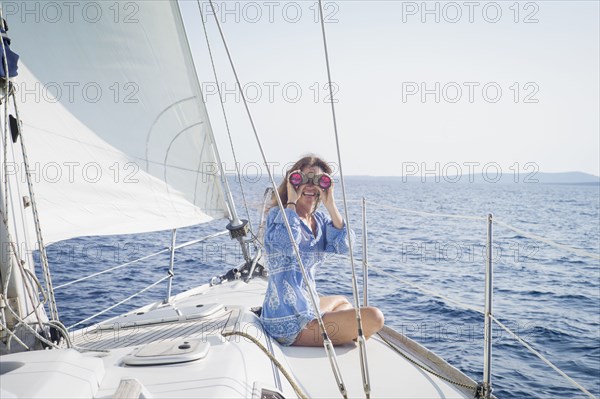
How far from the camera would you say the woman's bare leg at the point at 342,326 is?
9.55 feet

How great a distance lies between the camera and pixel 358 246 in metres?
13.2

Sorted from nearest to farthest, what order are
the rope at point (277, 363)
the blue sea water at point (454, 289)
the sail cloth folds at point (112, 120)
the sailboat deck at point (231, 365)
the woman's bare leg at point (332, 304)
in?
the sailboat deck at point (231, 365) → the rope at point (277, 363) → the sail cloth folds at point (112, 120) → the woman's bare leg at point (332, 304) → the blue sea water at point (454, 289)

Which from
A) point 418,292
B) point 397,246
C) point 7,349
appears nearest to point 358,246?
point 397,246

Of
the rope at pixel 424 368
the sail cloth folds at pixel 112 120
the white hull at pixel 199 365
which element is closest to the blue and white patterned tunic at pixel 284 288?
the white hull at pixel 199 365

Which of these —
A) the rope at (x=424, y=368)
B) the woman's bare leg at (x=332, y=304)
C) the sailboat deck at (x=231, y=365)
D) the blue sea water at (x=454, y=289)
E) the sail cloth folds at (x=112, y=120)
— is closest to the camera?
the sailboat deck at (x=231, y=365)

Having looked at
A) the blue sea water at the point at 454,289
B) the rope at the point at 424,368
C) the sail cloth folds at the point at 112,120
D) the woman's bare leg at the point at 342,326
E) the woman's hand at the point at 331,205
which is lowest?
the blue sea water at the point at 454,289

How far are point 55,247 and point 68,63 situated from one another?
11.3 meters

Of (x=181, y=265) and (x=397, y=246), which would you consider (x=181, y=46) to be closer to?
(x=181, y=265)

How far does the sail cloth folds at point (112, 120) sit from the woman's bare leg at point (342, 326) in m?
1.14

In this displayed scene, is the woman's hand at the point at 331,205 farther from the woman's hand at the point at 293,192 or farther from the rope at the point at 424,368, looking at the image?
the rope at the point at 424,368

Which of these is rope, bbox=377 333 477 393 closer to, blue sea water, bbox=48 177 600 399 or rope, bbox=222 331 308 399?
blue sea water, bbox=48 177 600 399

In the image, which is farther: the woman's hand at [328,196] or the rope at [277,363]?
the woman's hand at [328,196]

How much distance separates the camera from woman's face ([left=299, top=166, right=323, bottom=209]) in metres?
3.08

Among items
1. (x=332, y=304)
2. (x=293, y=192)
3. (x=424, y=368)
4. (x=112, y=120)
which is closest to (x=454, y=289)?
(x=332, y=304)
